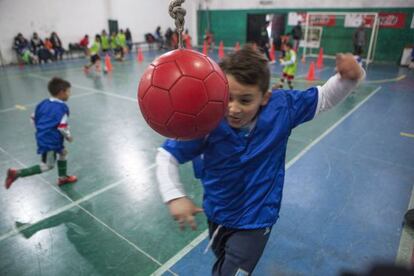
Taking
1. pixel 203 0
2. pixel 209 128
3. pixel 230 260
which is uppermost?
pixel 203 0

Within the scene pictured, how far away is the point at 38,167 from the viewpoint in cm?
415

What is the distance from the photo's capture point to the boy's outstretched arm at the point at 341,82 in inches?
66.6

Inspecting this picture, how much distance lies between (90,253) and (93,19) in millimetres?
19067

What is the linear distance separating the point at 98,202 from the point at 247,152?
2805mm

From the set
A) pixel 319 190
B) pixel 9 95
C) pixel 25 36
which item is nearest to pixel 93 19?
pixel 25 36

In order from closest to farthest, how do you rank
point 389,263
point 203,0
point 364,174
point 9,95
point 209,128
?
point 389,263
point 209,128
point 364,174
point 9,95
point 203,0

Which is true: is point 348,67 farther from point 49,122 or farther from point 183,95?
point 49,122

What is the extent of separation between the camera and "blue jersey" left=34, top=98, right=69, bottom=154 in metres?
3.98

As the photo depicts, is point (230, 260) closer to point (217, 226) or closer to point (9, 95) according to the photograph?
point (217, 226)

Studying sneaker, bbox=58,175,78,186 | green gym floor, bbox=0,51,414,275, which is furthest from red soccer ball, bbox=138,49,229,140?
sneaker, bbox=58,175,78,186

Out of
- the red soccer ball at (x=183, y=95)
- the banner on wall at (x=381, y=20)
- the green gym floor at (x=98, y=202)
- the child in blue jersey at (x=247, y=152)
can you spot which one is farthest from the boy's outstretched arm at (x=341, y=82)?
the banner on wall at (x=381, y=20)

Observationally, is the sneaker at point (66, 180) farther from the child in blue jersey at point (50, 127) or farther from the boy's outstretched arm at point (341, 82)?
the boy's outstretched arm at point (341, 82)

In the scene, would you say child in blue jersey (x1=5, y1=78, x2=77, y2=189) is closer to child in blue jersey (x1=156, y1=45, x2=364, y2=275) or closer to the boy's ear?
child in blue jersey (x1=156, y1=45, x2=364, y2=275)

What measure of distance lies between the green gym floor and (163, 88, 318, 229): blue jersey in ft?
4.27
